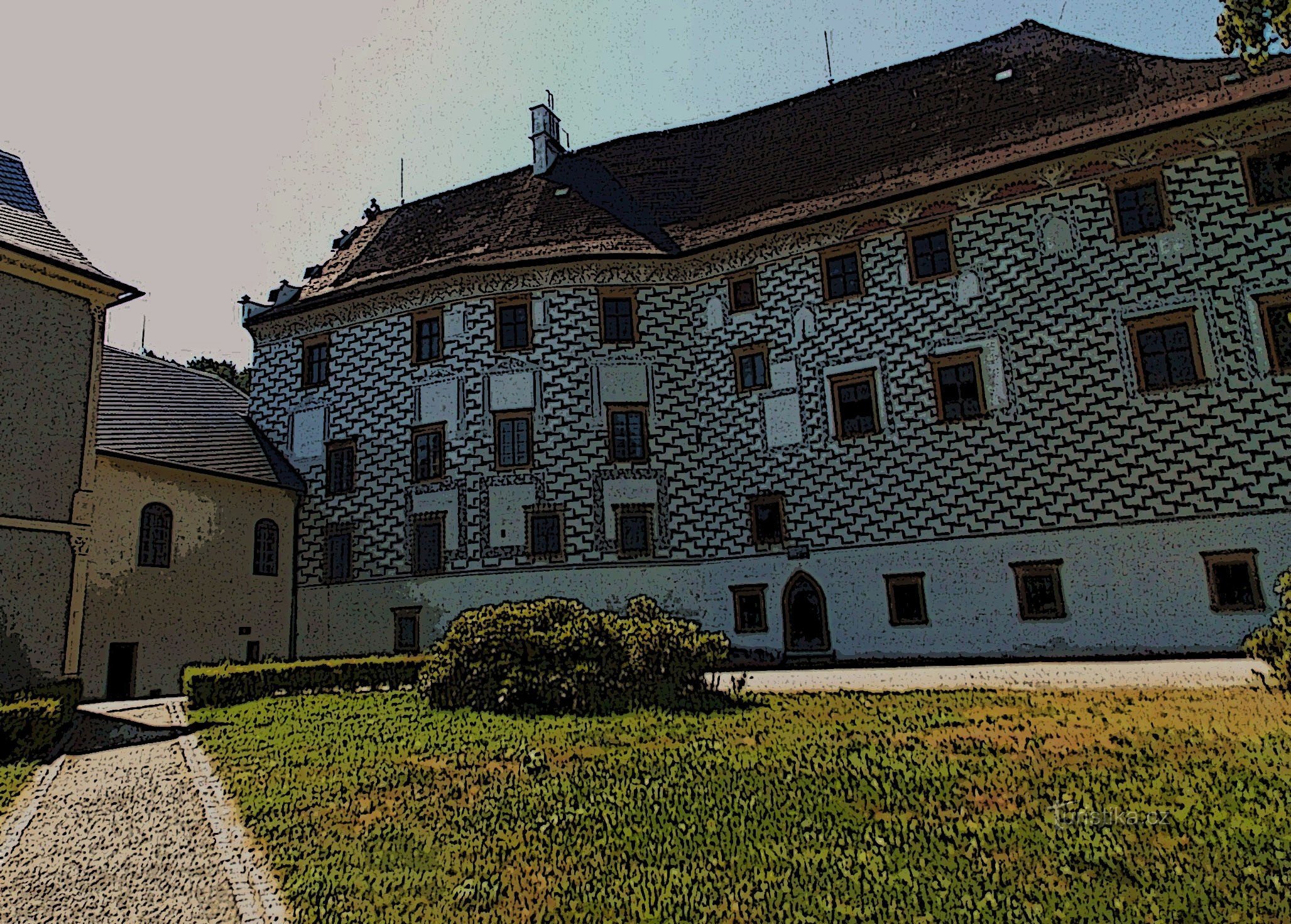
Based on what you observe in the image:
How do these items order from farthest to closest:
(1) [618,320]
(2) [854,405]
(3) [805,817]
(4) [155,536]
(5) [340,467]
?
(5) [340,467], (1) [618,320], (4) [155,536], (2) [854,405], (3) [805,817]

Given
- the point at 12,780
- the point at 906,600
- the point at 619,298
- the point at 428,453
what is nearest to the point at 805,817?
the point at 12,780

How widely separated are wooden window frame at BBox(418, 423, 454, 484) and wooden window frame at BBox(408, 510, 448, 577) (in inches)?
34.4

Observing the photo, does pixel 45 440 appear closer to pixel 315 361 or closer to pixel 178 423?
pixel 178 423

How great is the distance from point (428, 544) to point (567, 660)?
39.0 feet

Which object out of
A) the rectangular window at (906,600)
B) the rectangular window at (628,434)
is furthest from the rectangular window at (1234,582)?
the rectangular window at (628,434)

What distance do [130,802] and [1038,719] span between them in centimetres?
873

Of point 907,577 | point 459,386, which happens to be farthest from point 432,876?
point 459,386

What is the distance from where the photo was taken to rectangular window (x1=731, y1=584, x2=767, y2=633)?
2058 centimetres

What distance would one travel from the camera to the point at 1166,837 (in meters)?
5.22

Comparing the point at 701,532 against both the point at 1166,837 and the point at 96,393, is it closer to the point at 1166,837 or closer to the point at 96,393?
the point at 96,393

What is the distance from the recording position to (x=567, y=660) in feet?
38.7

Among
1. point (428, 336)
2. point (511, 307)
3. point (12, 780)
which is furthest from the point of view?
point (428, 336)

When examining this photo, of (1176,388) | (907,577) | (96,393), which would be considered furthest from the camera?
(907,577)

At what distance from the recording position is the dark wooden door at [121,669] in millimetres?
19250
